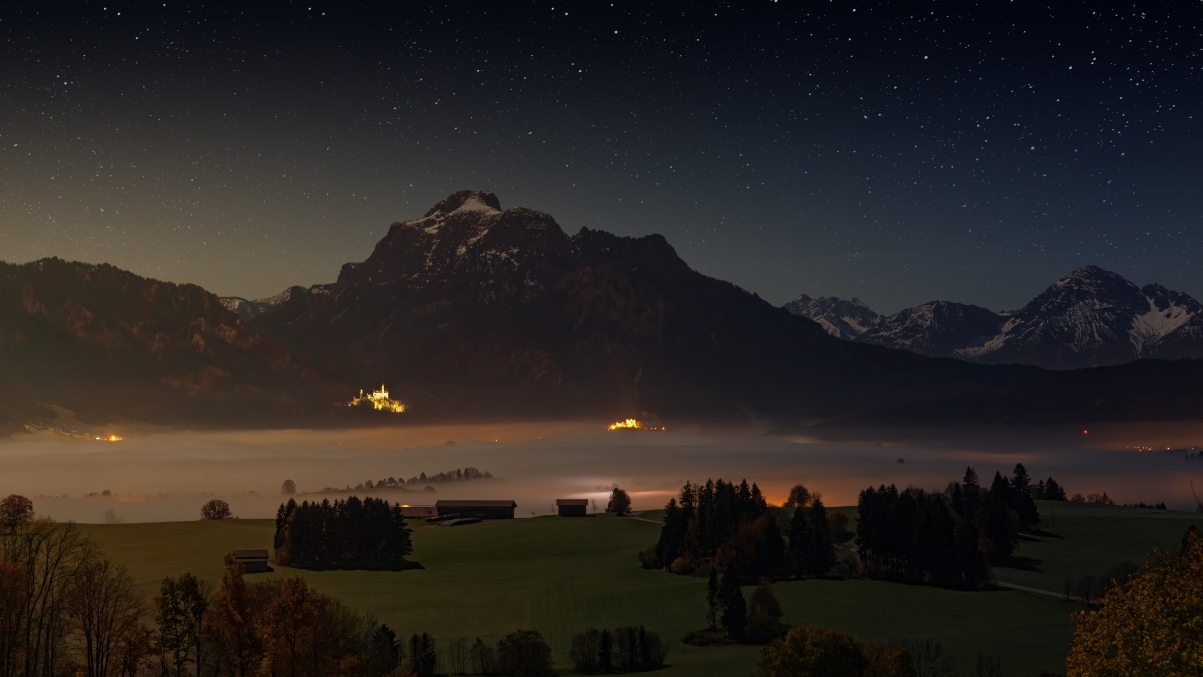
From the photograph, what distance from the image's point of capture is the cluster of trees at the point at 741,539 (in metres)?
137

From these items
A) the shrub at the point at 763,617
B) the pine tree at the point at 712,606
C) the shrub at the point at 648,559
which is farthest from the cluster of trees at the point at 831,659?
the shrub at the point at 648,559

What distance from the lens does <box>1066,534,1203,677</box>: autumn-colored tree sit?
40.0 meters

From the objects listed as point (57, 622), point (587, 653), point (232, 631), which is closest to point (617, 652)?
point (587, 653)

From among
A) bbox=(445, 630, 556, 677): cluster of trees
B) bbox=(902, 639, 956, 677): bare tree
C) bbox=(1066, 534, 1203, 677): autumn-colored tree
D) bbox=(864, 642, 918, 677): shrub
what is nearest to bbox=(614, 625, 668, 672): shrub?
bbox=(445, 630, 556, 677): cluster of trees

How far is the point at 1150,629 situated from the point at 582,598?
91453mm

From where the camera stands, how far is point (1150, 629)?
41.0 meters

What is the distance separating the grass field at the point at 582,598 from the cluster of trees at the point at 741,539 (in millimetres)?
6440

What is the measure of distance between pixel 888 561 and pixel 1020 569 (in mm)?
20141

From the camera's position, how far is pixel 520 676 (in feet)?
297

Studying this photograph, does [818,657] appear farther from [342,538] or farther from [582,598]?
[342,538]

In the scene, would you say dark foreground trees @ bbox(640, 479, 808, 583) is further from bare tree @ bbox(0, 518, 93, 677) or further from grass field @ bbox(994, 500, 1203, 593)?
bare tree @ bbox(0, 518, 93, 677)

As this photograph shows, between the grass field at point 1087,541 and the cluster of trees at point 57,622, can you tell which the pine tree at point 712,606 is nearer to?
the grass field at point 1087,541

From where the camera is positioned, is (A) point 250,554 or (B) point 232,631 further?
(A) point 250,554

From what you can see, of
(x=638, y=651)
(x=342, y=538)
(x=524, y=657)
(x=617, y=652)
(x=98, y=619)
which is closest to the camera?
(x=98, y=619)
